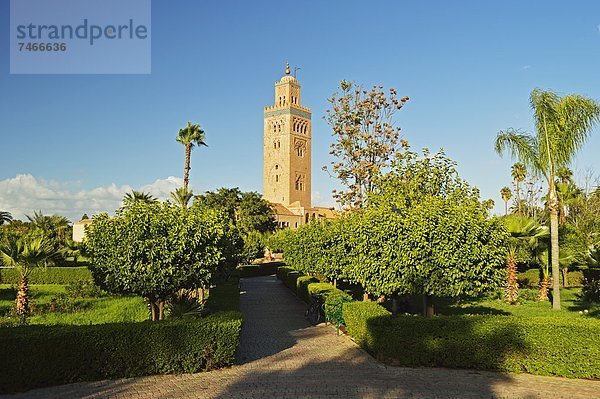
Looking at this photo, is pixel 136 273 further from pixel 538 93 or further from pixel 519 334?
pixel 538 93

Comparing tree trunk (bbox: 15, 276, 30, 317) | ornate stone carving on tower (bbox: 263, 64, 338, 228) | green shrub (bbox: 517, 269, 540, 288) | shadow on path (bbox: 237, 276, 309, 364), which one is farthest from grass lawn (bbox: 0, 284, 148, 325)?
ornate stone carving on tower (bbox: 263, 64, 338, 228)

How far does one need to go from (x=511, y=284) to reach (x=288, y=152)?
8545cm

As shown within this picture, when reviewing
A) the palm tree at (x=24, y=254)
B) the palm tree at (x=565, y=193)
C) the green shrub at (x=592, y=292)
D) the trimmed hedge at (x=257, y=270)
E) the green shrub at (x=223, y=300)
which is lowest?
the trimmed hedge at (x=257, y=270)

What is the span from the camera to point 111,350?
10273mm

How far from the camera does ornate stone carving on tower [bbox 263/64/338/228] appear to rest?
106 meters

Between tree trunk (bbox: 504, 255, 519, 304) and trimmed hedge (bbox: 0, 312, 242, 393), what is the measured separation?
14.9 metres

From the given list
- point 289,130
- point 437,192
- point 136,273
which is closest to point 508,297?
point 437,192

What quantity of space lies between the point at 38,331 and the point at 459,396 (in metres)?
7.94

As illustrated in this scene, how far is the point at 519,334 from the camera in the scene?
10836 millimetres

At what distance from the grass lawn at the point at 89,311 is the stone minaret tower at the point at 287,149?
82229mm

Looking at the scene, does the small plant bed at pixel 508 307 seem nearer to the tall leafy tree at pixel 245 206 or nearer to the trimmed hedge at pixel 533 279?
the trimmed hedge at pixel 533 279

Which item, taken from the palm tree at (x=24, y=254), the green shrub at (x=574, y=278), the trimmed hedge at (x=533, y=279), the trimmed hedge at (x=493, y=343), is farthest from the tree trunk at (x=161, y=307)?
the green shrub at (x=574, y=278)

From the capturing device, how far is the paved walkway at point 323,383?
922cm

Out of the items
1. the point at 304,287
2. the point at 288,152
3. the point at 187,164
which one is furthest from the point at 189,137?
the point at 288,152
